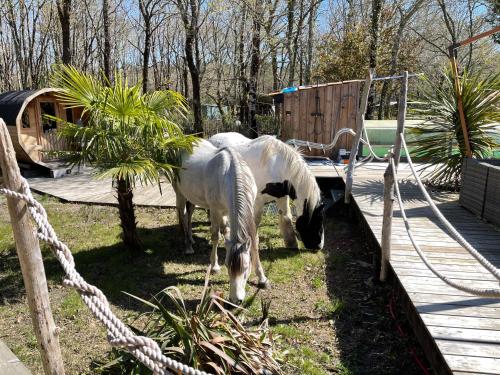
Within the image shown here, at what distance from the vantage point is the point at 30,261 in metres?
1.83

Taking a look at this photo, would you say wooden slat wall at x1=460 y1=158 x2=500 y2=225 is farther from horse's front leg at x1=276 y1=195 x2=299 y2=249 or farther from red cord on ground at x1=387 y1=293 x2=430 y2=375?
horse's front leg at x1=276 y1=195 x2=299 y2=249

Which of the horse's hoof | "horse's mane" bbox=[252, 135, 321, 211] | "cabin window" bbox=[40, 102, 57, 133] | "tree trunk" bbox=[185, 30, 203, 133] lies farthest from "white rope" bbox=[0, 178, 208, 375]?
"tree trunk" bbox=[185, 30, 203, 133]

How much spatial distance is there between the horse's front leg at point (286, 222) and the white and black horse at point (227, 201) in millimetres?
886

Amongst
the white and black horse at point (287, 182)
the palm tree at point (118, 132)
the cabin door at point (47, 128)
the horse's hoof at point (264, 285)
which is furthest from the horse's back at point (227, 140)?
the cabin door at point (47, 128)

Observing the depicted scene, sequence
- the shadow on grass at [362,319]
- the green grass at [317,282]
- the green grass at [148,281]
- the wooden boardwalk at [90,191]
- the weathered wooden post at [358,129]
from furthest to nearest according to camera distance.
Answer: the wooden boardwalk at [90,191]
the weathered wooden post at [358,129]
the green grass at [317,282]
the green grass at [148,281]
the shadow on grass at [362,319]

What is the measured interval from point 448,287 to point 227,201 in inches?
84.2

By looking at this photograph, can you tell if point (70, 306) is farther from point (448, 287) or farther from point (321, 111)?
point (321, 111)

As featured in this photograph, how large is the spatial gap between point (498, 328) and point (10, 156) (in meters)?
3.20

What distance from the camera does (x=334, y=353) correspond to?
321 cm

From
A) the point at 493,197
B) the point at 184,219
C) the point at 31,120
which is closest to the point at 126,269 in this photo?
the point at 184,219

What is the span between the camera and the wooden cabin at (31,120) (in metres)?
9.54

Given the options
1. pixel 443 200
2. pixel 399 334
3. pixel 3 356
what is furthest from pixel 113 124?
pixel 443 200

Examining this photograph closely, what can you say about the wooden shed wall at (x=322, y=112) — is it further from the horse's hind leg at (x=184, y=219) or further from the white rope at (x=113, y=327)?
the white rope at (x=113, y=327)

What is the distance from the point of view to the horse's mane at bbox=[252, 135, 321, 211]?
474cm
